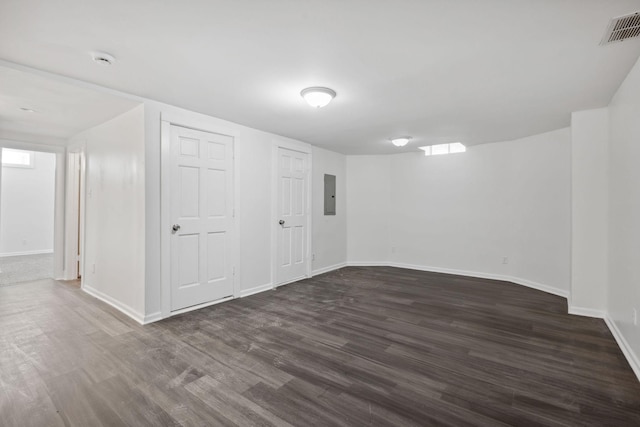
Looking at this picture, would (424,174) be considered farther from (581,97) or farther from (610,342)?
(610,342)

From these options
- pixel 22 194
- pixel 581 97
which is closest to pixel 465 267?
pixel 581 97

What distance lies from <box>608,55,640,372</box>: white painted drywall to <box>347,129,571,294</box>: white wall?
4.38ft

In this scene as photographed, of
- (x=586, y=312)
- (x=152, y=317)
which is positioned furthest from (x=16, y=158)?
(x=586, y=312)

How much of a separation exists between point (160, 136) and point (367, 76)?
2.37m

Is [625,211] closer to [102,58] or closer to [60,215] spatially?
[102,58]

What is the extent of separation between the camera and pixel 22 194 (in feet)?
24.1

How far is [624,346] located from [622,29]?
256cm

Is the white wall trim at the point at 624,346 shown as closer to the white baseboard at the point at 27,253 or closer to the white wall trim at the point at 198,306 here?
the white wall trim at the point at 198,306

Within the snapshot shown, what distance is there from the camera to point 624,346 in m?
2.54

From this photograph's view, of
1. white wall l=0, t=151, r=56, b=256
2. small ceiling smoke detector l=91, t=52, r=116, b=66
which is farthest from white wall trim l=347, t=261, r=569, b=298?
white wall l=0, t=151, r=56, b=256

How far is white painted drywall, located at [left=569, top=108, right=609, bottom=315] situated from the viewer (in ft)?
10.9

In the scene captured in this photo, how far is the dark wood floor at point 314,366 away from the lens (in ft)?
5.81

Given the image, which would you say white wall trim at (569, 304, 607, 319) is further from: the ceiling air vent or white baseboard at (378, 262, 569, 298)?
the ceiling air vent

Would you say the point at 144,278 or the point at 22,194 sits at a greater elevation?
the point at 22,194
